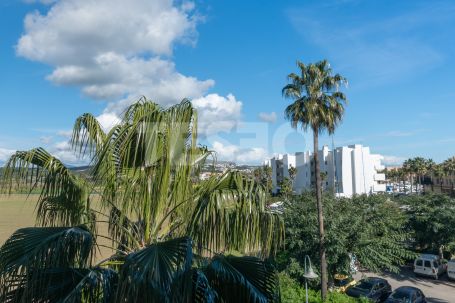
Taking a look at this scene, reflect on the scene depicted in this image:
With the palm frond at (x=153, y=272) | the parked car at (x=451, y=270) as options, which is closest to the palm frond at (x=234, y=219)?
the palm frond at (x=153, y=272)

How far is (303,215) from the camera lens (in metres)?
18.7

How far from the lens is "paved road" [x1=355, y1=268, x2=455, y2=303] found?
62.5 feet

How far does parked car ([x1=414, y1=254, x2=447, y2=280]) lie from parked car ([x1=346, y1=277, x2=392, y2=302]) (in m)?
5.90

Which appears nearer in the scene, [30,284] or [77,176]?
[30,284]

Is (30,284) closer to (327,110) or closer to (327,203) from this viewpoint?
(327,110)

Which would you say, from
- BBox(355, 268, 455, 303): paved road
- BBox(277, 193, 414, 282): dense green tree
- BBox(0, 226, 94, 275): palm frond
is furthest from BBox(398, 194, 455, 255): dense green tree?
BBox(0, 226, 94, 275): palm frond

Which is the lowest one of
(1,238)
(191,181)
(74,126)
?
(1,238)

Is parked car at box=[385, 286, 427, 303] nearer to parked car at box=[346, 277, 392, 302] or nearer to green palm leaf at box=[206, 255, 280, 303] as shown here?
parked car at box=[346, 277, 392, 302]

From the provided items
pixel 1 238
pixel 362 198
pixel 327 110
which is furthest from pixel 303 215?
pixel 1 238

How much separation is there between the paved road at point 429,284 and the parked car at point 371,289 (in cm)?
111

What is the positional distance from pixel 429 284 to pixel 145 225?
21.9 m

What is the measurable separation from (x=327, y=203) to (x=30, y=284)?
59.5ft

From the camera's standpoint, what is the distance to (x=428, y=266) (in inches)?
890

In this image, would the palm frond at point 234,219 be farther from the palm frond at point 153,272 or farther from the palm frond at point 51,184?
the palm frond at point 51,184
